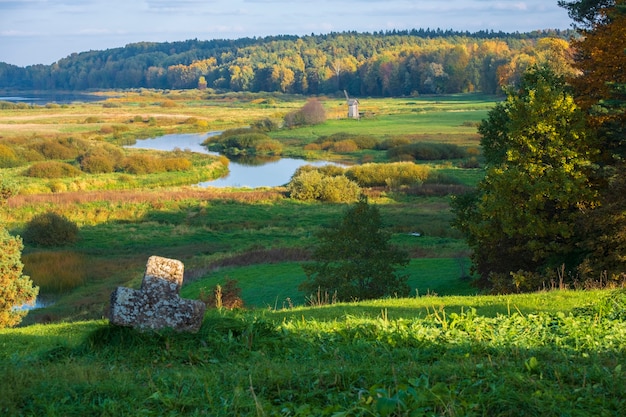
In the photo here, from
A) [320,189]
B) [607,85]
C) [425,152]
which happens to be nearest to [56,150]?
[320,189]

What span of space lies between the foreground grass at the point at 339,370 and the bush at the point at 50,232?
32631 mm

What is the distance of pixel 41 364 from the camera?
785 cm

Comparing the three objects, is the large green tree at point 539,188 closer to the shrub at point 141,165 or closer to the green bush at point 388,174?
the green bush at point 388,174

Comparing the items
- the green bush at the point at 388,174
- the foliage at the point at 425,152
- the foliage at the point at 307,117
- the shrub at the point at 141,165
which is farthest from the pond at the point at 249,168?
the foliage at the point at 307,117

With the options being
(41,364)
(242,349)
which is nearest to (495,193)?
(242,349)

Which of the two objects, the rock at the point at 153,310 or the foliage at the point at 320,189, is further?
the foliage at the point at 320,189

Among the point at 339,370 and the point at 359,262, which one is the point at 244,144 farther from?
the point at 339,370

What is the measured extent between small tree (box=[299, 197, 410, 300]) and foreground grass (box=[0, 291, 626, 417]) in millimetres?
11877

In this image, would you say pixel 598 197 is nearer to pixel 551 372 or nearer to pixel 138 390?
pixel 551 372

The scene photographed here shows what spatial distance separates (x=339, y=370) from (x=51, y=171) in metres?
65.3

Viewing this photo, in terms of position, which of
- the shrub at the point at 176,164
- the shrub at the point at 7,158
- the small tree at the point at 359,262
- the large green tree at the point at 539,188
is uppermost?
the large green tree at the point at 539,188

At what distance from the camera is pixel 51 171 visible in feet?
219

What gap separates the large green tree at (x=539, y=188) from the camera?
22516 mm

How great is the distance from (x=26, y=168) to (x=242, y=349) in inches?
2648
